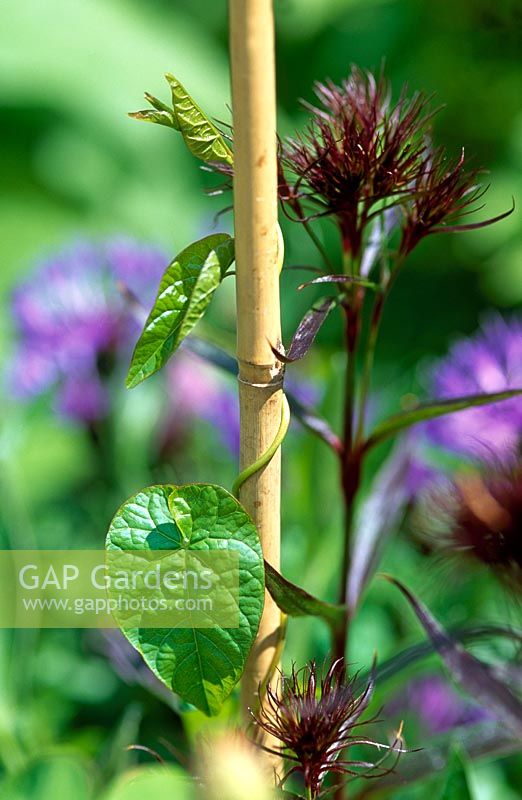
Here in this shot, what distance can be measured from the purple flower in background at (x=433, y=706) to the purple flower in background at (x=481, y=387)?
0.20 meters

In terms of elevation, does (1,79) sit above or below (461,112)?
above

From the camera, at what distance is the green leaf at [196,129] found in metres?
0.34

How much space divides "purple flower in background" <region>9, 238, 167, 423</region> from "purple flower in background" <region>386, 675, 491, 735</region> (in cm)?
38

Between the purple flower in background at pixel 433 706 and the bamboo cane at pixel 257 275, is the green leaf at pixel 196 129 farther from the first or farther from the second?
the purple flower in background at pixel 433 706

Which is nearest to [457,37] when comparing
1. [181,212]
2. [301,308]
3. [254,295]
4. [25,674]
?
[181,212]

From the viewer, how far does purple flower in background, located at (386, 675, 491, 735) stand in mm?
740

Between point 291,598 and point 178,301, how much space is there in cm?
14

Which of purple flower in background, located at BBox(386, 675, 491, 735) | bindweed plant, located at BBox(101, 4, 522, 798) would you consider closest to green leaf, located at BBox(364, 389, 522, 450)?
bindweed plant, located at BBox(101, 4, 522, 798)

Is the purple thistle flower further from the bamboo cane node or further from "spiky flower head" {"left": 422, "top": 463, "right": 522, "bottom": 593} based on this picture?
"spiky flower head" {"left": 422, "top": 463, "right": 522, "bottom": 593}

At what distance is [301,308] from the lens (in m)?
1.32

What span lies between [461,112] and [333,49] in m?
0.28

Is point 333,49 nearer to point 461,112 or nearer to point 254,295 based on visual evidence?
point 461,112

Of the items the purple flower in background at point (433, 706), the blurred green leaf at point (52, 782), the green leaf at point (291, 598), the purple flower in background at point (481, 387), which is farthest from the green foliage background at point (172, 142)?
the green leaf at point (291, 598)

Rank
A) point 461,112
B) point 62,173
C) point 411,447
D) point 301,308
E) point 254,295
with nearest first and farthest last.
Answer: point 254,295, point 411,447, point 301,308, point 461,112, point 62,173
